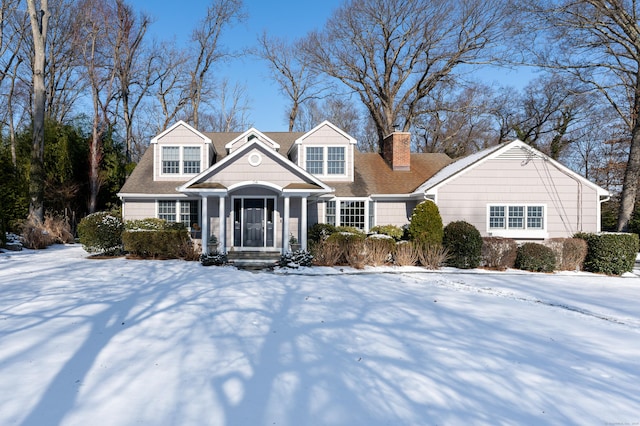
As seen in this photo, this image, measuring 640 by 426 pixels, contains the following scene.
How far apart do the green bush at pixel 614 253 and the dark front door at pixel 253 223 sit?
12519 millimetres

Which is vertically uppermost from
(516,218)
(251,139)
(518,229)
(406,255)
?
(251,139)

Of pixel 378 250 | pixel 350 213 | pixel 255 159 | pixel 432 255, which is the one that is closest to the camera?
pixel 432 255

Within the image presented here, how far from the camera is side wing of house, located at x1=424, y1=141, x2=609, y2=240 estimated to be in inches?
580

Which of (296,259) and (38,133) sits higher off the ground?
(38,133)

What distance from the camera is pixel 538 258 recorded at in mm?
12633

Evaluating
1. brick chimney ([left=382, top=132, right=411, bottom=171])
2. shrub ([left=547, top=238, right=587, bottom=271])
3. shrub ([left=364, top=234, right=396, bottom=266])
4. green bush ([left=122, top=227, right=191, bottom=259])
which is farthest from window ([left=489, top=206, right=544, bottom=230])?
green bush ([left=122, top=227, right=191, bottom=259])

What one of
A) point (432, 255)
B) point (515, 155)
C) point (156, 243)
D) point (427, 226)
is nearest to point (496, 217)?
point (515, 155)

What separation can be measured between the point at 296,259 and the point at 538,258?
28.2 feet

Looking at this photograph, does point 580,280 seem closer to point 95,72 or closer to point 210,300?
point 210,300

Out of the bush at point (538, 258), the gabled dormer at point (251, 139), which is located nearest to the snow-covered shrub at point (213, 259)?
the gabled dormer at point (251, 139)

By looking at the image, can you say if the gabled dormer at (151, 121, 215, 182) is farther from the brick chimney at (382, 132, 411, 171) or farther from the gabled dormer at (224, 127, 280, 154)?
the brick chimney at (382, 132, 411, 171)

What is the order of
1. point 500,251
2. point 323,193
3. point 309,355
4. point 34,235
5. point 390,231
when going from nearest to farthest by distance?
1. point 309,355
2. point 500,251
3. point 323,193
4. point 390,231
5. point 34,235

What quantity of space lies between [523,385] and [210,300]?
19.1 feet

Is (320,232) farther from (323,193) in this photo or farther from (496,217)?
(496,217)
